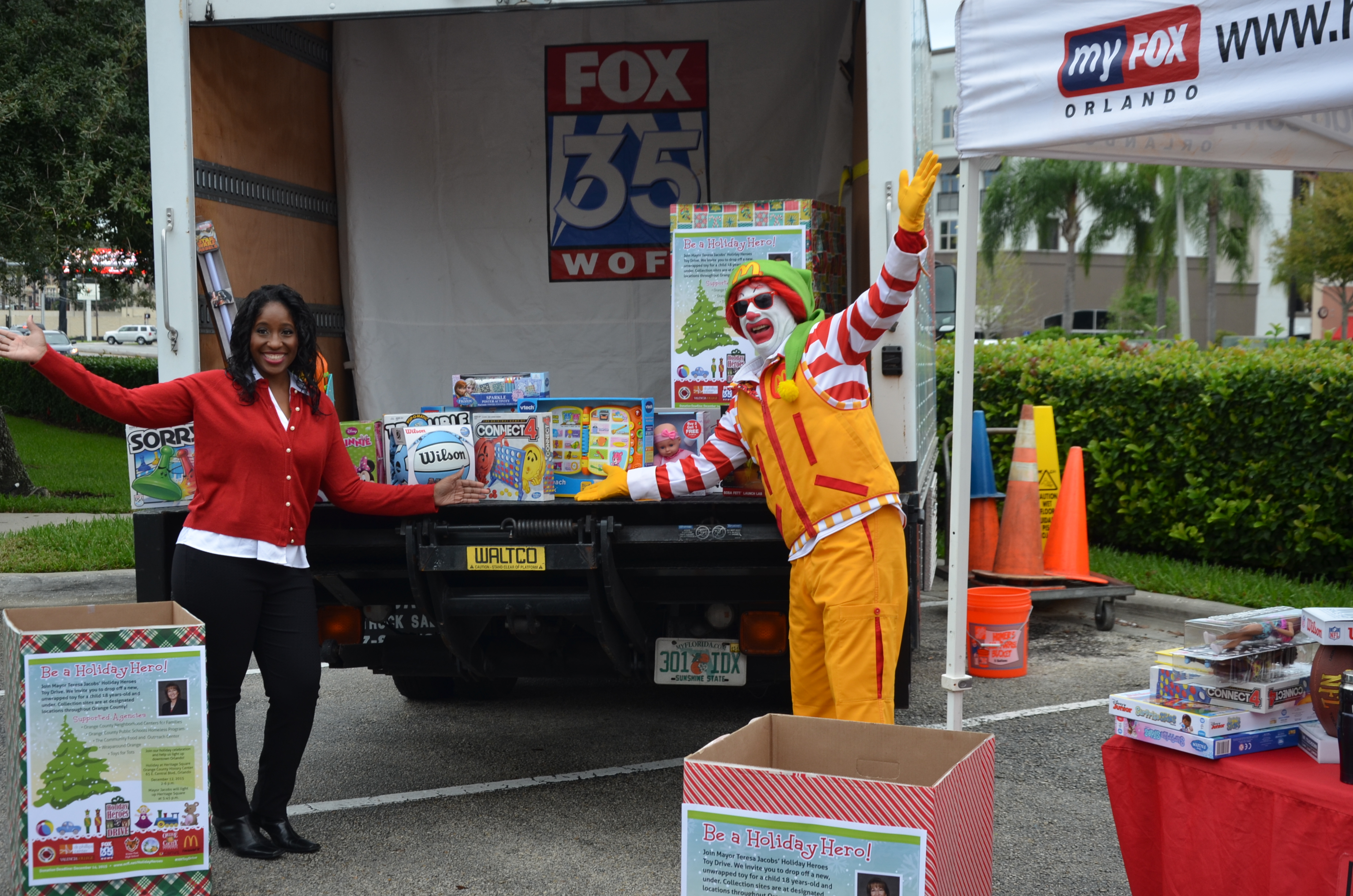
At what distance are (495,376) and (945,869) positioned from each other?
2670mm

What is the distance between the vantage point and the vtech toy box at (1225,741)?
9.25 feet

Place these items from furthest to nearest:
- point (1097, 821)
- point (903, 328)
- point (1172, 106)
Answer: point (1097, 821), point (903, 328), point (1172, 106)

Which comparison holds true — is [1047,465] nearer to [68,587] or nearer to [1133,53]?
[1133,53]

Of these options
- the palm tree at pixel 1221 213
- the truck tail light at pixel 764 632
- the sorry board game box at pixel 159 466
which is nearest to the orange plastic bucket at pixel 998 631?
the truck tail light at pixel 764 632

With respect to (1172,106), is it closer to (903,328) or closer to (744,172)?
(903,328)

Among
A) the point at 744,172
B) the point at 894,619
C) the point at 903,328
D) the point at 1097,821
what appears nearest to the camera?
the point at 894,619

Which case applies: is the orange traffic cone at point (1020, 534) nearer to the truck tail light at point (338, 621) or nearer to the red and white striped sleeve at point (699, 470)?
the red and white striped sleeve at point (699, 470)

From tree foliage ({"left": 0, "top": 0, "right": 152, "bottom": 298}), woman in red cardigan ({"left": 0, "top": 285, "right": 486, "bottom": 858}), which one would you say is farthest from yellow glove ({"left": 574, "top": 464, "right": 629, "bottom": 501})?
tree foliage ({"left": 0, "top": 0, "right": 152, "bottom": 298})

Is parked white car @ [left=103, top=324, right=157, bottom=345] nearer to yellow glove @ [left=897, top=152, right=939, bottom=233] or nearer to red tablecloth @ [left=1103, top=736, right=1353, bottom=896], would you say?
yellow glove @ [left=897, top=152, right=939, bottom=233]

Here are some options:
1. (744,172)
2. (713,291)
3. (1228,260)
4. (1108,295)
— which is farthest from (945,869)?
(1108,295)

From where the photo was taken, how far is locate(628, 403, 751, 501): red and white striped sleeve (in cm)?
389

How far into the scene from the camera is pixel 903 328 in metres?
3.88

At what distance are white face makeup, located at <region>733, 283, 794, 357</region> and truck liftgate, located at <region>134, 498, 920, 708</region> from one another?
0.50 metres

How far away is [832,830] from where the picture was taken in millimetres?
2236
